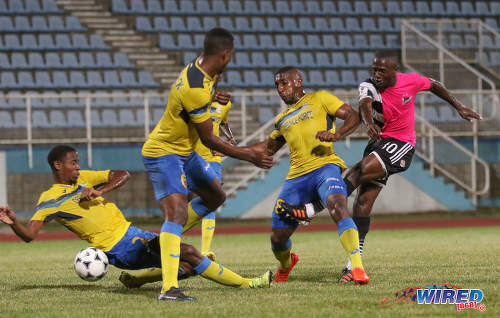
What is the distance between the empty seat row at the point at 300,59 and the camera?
2009 centimetres

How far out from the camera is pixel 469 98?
53.7ft

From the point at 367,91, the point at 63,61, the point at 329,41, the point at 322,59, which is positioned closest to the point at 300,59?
the point at 322,59

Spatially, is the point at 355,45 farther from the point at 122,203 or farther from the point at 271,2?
the point at 122,203

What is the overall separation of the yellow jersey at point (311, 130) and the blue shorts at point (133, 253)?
1.42m

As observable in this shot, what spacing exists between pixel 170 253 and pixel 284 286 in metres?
1.16

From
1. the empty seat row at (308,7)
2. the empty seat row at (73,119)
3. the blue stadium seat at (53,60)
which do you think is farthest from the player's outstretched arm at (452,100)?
the empty seat row at (308,7)

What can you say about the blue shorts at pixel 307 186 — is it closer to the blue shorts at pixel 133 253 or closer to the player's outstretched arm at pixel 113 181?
the blue shorts at pixel 133 253

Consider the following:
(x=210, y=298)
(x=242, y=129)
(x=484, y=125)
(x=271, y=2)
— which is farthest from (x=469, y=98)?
(x=210, y=298)

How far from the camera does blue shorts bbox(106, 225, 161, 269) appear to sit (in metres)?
5.95

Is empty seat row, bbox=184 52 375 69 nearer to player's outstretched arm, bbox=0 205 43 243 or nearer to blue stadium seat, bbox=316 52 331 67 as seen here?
blue stadium seat, bbox=316 52 331 67

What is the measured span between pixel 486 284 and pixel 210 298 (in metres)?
2.14

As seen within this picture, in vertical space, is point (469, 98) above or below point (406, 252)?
above

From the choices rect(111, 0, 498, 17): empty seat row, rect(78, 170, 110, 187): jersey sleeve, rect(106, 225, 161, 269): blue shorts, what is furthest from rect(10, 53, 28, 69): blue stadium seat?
rect(106, 225, 161, 269): blue shorts

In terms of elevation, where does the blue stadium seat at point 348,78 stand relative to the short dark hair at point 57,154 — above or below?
above
